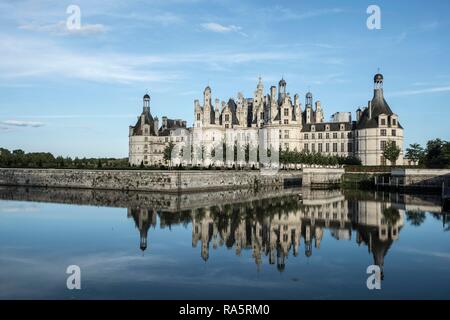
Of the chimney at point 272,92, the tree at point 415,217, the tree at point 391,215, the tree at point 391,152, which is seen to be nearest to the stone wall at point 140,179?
the tree at point 391,152

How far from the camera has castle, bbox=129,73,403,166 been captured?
7081cm

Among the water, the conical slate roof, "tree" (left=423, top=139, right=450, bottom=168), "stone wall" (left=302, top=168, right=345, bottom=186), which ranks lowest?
the water

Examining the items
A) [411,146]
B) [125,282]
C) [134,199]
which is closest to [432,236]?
[125,282]

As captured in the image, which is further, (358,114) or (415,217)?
(358,114)

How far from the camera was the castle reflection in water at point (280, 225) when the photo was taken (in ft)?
67.4

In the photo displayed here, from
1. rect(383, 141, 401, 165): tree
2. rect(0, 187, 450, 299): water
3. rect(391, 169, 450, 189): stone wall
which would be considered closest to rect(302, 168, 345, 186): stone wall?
rect(391, 169, 450, 189): stone wall

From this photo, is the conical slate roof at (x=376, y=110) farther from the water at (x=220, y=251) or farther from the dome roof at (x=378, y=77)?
the water at (x=220, y=251)

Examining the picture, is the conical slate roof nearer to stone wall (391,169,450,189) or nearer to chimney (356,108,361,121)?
chimney (356,108,361,121)

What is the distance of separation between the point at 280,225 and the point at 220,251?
755 centimetres

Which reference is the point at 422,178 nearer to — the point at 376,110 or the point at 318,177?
the point at 318,177

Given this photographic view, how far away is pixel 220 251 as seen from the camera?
19609 mm

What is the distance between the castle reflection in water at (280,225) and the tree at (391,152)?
29603 mm

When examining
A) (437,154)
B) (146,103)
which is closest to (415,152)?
(437,154)

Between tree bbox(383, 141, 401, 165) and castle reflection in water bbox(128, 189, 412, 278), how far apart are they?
2960 centimetres
